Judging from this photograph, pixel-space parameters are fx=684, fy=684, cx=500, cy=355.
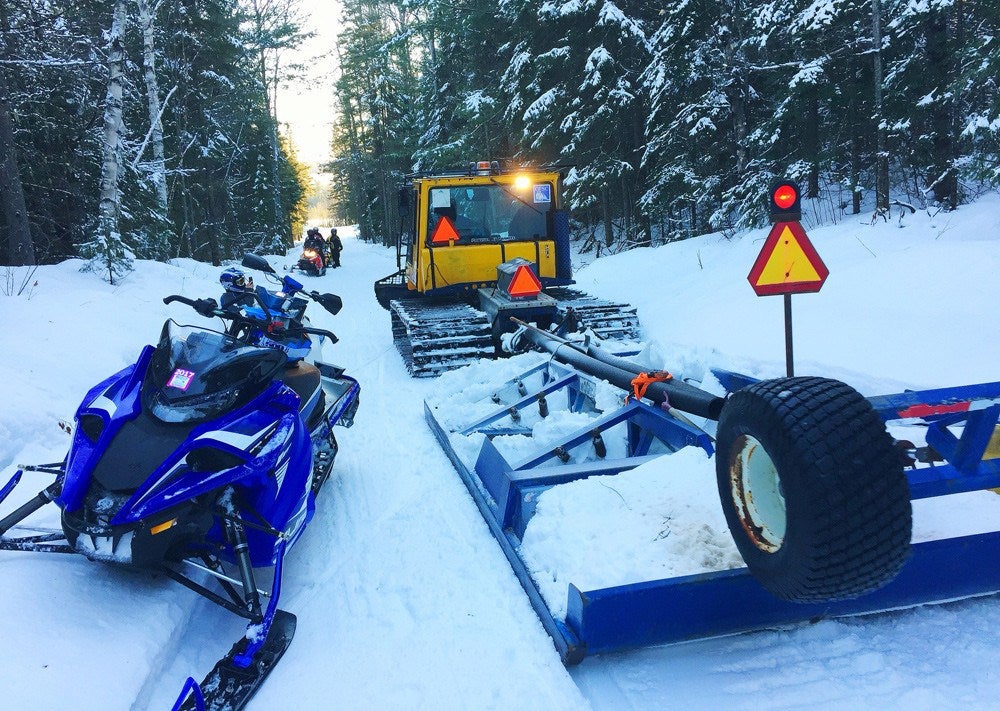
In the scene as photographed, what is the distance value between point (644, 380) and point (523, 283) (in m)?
4.27

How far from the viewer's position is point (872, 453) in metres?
2.09

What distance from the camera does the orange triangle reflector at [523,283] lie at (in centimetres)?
825

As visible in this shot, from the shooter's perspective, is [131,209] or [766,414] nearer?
[766,414]

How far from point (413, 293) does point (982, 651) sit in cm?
899

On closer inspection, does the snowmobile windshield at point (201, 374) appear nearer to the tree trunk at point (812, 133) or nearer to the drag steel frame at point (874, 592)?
the drag steel frame at point (874, 592)

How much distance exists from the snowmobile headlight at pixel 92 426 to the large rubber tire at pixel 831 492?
2.77m

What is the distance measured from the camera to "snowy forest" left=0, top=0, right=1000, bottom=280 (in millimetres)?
11312

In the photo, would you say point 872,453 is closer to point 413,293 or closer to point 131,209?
point 413,293

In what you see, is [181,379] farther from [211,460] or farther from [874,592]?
[874,592]

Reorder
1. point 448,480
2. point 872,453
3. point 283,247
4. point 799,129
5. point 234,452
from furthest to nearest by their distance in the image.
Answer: point 283,247, point 799,129, point 448,480, point 234,452, point 872,453

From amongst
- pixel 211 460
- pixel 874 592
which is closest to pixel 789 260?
pixel 874 592

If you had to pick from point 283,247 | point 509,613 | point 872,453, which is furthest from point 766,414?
point 283,247

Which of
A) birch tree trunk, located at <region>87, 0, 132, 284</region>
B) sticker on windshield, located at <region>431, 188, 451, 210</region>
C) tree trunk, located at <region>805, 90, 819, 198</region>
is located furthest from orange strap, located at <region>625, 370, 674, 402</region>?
tree trunk, located at <region>805, 90, 819, 198</region>

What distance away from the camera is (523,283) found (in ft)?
27.1
